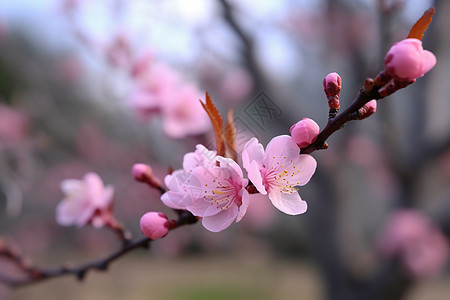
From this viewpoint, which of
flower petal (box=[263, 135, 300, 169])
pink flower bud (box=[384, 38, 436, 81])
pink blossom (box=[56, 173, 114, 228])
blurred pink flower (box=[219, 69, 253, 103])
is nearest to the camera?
pink flower bud (box=[384, 38, 436, 81])

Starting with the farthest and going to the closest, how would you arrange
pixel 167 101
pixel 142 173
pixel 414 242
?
pixel 414 242, pixel 167 101, pixel 142 173

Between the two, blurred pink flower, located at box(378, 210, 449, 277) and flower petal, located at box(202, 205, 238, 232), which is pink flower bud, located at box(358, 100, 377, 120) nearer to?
flower petal, located at box(202, 205, 238, 232)

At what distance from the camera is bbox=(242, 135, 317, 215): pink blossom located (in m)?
0.57

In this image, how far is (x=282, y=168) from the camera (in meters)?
0.60

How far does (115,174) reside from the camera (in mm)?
3559

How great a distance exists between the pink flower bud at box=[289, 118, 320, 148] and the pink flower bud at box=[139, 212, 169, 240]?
0.91ft

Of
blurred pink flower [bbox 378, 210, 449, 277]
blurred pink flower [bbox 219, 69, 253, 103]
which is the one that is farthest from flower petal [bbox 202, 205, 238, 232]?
blurred pink flower [bbox 219, 69, 253, 103]

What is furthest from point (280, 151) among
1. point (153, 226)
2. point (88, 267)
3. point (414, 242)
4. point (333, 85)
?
point (414, 242)

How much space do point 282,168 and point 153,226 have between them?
251 millimetres

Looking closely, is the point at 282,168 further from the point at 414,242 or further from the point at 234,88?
the point at 234,88

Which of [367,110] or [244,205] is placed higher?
[367,110]

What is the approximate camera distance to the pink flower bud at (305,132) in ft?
1.79

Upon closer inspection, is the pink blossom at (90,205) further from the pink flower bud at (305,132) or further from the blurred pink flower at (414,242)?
the blurred pink flower at (414,242)

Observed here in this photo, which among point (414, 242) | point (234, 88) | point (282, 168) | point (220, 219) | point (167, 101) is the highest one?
point (234, 88)
